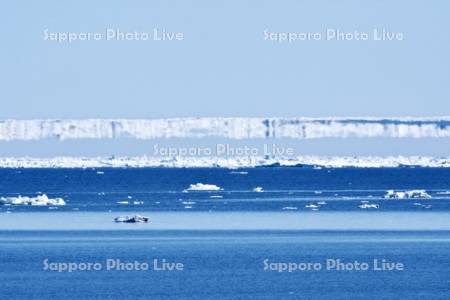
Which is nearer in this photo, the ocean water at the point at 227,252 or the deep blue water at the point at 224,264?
the deep blue water at the point at 224,264

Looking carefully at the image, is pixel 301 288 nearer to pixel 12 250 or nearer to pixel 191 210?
pixel 12 250

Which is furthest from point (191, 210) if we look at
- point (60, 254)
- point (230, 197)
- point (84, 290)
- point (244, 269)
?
point (84, 290)

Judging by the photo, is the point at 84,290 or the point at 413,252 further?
the point at 413,252

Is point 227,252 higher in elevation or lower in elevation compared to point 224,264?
higher

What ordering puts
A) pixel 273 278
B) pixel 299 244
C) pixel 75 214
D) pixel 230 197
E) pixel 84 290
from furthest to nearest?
1. pixel 230 197
2. pixel 75 214
3. pixel 299 244
4. pixel 273 278
5. pixel 84 290

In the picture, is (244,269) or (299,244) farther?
(299,244)

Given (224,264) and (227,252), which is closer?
A: (224,264)

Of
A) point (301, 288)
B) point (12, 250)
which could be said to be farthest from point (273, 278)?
point (12, 250)

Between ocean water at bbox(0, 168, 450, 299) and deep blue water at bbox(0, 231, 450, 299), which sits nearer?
deep blue water at bbox(0, 231, 450, 299)

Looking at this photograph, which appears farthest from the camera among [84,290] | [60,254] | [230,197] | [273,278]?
[230,197]

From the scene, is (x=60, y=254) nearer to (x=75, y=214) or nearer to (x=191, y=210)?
(x=75, y=214)
